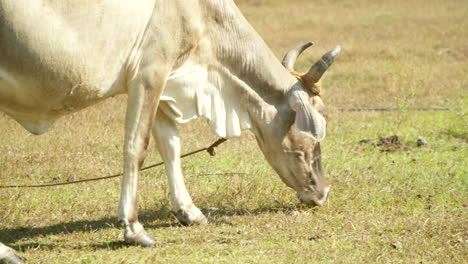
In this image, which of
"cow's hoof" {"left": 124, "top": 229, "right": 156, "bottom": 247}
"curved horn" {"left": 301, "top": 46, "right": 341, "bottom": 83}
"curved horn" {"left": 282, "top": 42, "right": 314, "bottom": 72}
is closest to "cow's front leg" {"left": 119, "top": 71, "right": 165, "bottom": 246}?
"cow's hoof" {"left": 124, "top": 229, "right": 156, "bottom": 247}

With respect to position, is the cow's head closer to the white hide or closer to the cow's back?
the white hide

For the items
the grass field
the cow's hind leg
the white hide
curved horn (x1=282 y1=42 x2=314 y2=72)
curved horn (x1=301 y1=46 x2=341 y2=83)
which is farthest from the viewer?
curved horn (x1=282 y1=42 x2=314 y2=72)

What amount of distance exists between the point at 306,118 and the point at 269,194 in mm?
1015

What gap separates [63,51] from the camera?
4.72 m

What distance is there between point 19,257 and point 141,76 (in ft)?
4.45

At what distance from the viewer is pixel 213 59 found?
5.50 meters

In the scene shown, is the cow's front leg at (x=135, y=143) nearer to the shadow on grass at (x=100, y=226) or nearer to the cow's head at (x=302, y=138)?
the shadow on grass at (x=100, y=226)

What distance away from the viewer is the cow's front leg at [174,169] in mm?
5691

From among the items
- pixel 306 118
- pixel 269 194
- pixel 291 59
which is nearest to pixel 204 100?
pixel 306 118

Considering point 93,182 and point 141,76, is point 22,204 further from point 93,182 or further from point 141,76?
point 141,76

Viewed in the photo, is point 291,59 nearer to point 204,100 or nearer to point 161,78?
point 204,100

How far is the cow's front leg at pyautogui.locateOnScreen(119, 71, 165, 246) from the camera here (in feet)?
16.3

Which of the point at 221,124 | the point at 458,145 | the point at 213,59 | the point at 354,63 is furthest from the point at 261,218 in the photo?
the point at 354,63

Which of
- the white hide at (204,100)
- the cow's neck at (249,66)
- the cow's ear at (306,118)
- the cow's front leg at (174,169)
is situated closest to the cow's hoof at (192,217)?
the cow's front leg at (174,169)
